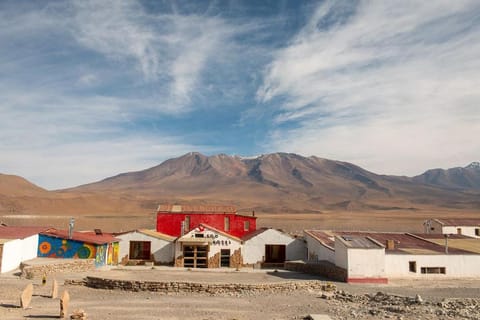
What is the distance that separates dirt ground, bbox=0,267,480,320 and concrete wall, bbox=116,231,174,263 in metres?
7.14

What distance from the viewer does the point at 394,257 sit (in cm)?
2827

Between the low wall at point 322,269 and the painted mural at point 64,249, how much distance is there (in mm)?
14142

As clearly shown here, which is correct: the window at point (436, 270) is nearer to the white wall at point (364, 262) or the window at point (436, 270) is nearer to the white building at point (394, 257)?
the white building at point (394, 257)

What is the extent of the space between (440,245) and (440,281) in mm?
6095

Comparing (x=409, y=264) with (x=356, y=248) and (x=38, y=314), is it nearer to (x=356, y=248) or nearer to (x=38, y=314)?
(x=356, y=248)

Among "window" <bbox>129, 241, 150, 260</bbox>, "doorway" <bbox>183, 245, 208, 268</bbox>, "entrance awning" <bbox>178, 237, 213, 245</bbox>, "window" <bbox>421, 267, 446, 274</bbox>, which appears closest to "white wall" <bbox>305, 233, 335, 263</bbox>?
"window" <bbox>421, 267, 446, 274</bbox>

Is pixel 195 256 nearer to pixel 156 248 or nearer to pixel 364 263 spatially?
pixel 156 248

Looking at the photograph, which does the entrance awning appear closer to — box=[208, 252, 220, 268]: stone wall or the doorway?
the doorway

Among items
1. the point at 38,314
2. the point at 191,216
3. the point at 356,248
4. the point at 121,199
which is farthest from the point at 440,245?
the point at 121,199

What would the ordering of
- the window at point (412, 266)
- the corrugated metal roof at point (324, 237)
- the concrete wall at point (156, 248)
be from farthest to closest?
the concrete wall at point (156, 248) < the corrugated metal roof at point (324, 237) < the window at point (412, 266)

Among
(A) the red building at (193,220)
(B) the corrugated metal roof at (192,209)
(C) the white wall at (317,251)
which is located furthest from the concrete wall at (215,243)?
(C) the white wall at (317,251)

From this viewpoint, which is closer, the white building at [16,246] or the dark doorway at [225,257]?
the white building at [16,246]

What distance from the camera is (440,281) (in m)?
27.7

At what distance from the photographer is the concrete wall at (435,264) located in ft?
92.6
